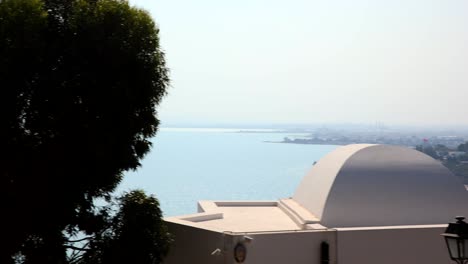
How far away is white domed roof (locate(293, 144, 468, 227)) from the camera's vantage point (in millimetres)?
15164

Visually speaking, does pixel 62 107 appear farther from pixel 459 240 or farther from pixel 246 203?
pixel 246 203

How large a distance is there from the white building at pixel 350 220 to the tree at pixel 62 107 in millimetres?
2724

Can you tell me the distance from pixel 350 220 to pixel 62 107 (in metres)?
7.31

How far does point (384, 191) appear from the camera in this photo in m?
15.6

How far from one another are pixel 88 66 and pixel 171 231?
14.9 feet

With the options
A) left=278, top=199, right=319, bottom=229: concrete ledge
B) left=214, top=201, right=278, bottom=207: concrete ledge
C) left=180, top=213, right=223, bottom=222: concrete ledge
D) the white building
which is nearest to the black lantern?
the white building

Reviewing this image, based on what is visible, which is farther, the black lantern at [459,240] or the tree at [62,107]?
the tree at [62,107]

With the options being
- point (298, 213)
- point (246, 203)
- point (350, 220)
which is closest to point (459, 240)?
point (350, 220)

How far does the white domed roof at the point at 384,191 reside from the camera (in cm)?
1516

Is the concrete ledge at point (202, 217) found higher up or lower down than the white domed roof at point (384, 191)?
lower down

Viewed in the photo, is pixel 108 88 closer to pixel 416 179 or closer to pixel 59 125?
pixel 59 125

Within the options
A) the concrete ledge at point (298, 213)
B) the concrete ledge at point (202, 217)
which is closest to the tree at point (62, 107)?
the concrete ledge at point (202, 217)

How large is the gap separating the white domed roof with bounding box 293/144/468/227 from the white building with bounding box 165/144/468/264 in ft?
0.08

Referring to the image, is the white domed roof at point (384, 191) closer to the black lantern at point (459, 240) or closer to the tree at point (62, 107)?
the tree at point (62, 107)
